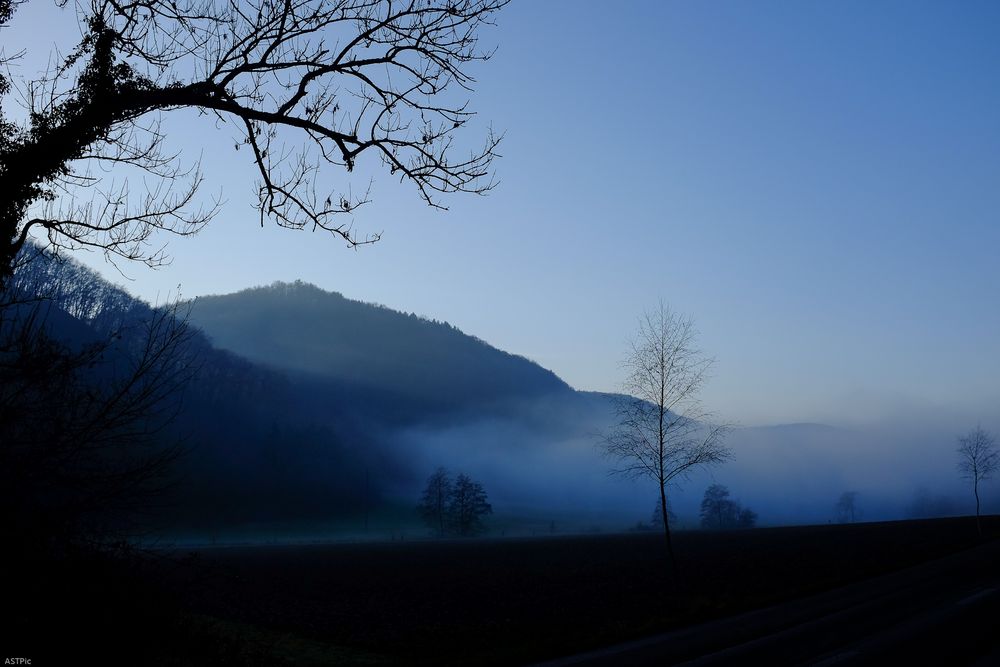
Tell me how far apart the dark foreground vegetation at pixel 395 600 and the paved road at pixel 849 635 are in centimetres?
143

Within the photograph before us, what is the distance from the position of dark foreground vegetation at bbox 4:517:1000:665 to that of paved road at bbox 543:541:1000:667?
56.4 inches

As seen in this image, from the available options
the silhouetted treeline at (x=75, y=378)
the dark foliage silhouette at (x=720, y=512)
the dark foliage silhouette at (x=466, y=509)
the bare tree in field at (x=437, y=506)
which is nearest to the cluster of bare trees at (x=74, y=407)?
the silhouetted treeline at (x=75, y=378)

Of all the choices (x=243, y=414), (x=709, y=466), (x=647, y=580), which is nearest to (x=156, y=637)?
(x=709, y=466)

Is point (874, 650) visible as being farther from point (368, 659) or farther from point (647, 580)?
point (647, 580)

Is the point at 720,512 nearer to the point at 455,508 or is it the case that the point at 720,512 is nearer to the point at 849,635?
the point at 455,508

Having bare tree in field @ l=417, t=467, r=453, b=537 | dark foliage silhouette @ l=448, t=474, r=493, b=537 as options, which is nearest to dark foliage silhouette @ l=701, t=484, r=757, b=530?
dark foliage silhouette @ l=448, t=474, r=493, b=537

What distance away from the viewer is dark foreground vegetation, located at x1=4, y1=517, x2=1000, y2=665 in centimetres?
738

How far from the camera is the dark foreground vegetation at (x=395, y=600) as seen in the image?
7383mm

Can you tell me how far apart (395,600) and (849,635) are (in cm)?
2453

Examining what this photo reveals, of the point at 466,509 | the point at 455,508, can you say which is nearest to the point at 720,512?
the point at 466,509

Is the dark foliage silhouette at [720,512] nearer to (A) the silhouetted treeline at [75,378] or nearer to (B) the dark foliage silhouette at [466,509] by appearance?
(B) the dark foliage silhouette at [466,509]

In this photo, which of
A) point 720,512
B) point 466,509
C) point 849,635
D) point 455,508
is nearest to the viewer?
point 849,635

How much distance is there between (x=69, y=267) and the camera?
28.4 ft

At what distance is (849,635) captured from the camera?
1396cm
